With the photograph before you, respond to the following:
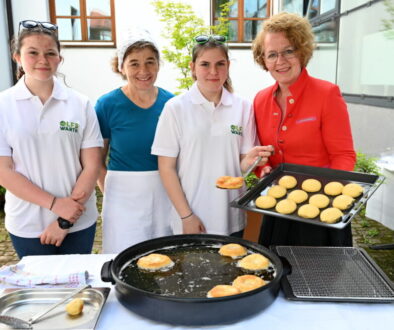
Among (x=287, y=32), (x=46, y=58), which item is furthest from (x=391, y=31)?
(x=46, y=58)

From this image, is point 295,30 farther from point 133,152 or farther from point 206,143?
point 133,152

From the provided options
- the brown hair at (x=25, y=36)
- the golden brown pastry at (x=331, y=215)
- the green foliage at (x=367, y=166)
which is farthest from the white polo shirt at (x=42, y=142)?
the green foliage at (x=367, y=166)

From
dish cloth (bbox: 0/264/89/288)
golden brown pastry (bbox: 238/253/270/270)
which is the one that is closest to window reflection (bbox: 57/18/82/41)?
dish cloth (bbox: 0/264/89/288)

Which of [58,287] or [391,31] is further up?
[391,31]

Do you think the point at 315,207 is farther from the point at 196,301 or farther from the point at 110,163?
the point at 110,163

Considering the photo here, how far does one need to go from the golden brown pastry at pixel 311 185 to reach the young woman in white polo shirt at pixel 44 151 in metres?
1.20

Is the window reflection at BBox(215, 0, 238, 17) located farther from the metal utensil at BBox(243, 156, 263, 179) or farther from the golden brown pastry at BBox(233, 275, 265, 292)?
the golden brown pastry at BBox(233, 275, 265, 292)

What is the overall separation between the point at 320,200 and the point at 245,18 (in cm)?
766

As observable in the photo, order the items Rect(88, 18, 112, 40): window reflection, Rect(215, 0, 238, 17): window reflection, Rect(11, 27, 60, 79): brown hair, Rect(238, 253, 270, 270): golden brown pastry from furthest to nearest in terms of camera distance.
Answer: Rect(88, 18, 112, 40): window reflection → Rect(215, 0, 238, 17): window reflection → Rect(11, 27, 60, 79): brown hair → Rect(238, 253, 270, 270): golden brown pastry

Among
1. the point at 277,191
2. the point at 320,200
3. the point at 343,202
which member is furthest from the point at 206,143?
the point at 343,202

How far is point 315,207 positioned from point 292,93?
718mm

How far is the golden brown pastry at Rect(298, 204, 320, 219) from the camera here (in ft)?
6.12

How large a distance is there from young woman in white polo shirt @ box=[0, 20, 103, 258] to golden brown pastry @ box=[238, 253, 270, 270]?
3.48 ft

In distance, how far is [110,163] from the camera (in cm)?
262
